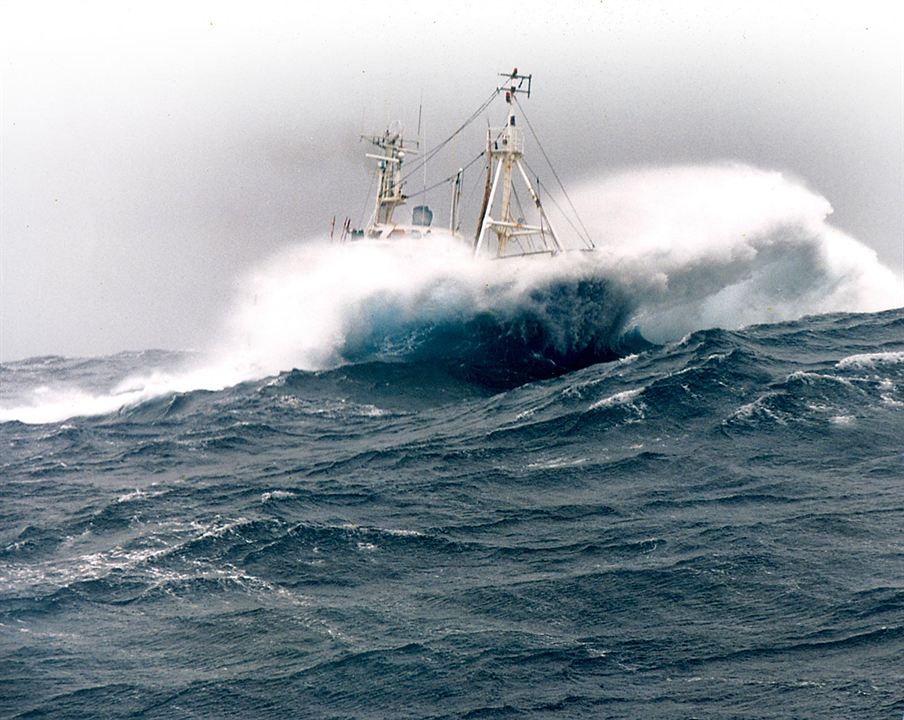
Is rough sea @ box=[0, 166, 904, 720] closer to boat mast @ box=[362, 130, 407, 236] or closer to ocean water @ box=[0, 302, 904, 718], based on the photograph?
ocean water @ box=[0, 302, 904, 718]

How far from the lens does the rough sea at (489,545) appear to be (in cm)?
2200

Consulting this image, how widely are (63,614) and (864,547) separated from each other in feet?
75.3

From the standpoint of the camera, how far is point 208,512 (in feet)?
121

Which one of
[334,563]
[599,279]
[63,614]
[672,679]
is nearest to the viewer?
[672,679]

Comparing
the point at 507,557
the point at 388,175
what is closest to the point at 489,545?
the point at 507,557

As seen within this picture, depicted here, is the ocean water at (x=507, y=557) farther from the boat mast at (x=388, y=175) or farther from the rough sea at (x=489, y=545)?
the boat mast at (x=388, y=175)

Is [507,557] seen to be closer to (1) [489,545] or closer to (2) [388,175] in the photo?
(1) [489,545]

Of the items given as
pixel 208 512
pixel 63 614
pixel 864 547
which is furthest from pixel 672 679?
pixel 208 512

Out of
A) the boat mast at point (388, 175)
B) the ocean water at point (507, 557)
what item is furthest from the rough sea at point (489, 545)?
the boat mast at point (388, 175)

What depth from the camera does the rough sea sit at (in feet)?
72.2

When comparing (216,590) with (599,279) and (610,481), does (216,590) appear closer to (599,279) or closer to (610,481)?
(610,481)

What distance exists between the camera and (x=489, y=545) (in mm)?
30484

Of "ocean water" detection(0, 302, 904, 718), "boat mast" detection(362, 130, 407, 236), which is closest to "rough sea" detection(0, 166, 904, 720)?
"ocean water" detection(0, 302, 904, 718)

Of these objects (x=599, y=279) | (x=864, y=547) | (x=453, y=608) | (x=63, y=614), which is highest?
(x=599, y=279)
